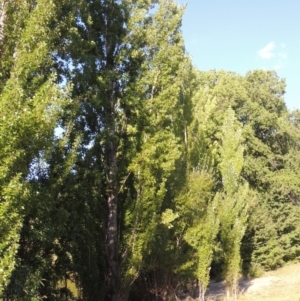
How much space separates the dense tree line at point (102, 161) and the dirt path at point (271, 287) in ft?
6.93

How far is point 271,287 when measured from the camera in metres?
22.5

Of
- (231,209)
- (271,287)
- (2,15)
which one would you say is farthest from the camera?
(271,287)

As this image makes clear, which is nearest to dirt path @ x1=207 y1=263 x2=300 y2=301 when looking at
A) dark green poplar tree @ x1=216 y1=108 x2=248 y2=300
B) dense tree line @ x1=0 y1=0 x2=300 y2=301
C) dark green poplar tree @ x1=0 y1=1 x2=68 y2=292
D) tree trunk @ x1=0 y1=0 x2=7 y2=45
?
dark green poplar tree @ x1=216 y1=108 x2=248 y2=300

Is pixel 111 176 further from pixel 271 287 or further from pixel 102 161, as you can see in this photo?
pixel 271 287

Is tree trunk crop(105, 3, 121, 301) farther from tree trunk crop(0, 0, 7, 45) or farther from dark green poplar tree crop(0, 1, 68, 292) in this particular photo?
tree trunk crop(0, 0, 7, 45)

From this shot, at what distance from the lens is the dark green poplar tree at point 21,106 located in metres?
5.29

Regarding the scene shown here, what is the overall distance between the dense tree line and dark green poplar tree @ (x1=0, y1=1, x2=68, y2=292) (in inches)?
0.8

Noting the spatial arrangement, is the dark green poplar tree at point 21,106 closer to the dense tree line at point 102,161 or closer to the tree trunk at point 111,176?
the dense tree line at point 102,161

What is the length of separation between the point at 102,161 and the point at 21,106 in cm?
473

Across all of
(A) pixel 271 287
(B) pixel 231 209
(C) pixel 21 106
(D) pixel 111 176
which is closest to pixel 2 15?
(C) pixel 21 106

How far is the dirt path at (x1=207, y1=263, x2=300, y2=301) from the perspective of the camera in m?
19.7

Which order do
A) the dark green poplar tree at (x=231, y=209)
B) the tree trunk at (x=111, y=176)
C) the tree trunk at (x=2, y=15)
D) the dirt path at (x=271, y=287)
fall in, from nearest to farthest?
the tree trunk at (x=2, y=15) → the tree trunk at (x=111, y=176) → the dark green poplar tree at (x=231, y=209) → the dirt path at (x=271, y=287)

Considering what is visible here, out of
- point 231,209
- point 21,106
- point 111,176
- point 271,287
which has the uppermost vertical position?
point 21,106

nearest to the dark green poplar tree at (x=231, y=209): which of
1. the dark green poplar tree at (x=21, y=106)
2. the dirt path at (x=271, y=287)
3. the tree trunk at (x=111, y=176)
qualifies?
the dirt path at (x=271, y=287)
